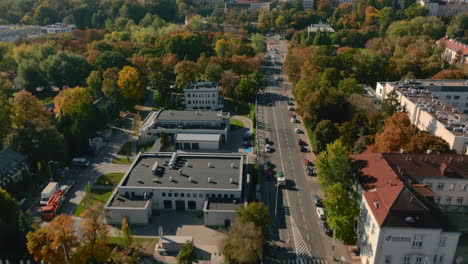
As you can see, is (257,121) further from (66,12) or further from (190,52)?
(66,12)

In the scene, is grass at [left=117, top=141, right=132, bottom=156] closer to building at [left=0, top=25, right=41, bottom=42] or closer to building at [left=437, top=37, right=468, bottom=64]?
building at [left=437, top=37, right=468, bottom=64]

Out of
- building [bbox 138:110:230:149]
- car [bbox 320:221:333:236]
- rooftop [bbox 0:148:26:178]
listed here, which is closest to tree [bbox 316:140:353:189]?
car [bbox 320:221:333:236]

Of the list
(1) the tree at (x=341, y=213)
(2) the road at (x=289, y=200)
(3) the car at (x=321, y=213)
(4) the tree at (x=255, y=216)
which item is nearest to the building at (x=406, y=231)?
(1) the tree at (x=341, y=213)

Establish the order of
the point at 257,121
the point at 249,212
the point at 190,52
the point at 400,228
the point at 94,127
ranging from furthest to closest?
1. the point at 190,52
2. the point at 257,121
3. the point at 94,127
4. the point at 249,212
5. the point at 400,228

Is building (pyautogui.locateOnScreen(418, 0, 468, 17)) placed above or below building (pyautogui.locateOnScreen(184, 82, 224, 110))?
above

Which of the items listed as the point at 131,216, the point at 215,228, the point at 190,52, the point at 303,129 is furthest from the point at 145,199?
the point at 190,52

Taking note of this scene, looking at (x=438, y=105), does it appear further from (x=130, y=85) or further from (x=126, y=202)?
(x=130, y=85)

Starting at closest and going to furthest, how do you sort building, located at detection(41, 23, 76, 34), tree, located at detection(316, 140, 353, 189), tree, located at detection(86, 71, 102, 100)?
1. tree, located at detection(316, 140, 353, 189)
2. tree, located at detection(86, 71, 102, 100)
3. building, located at detection(41, 23, 76, 34)
